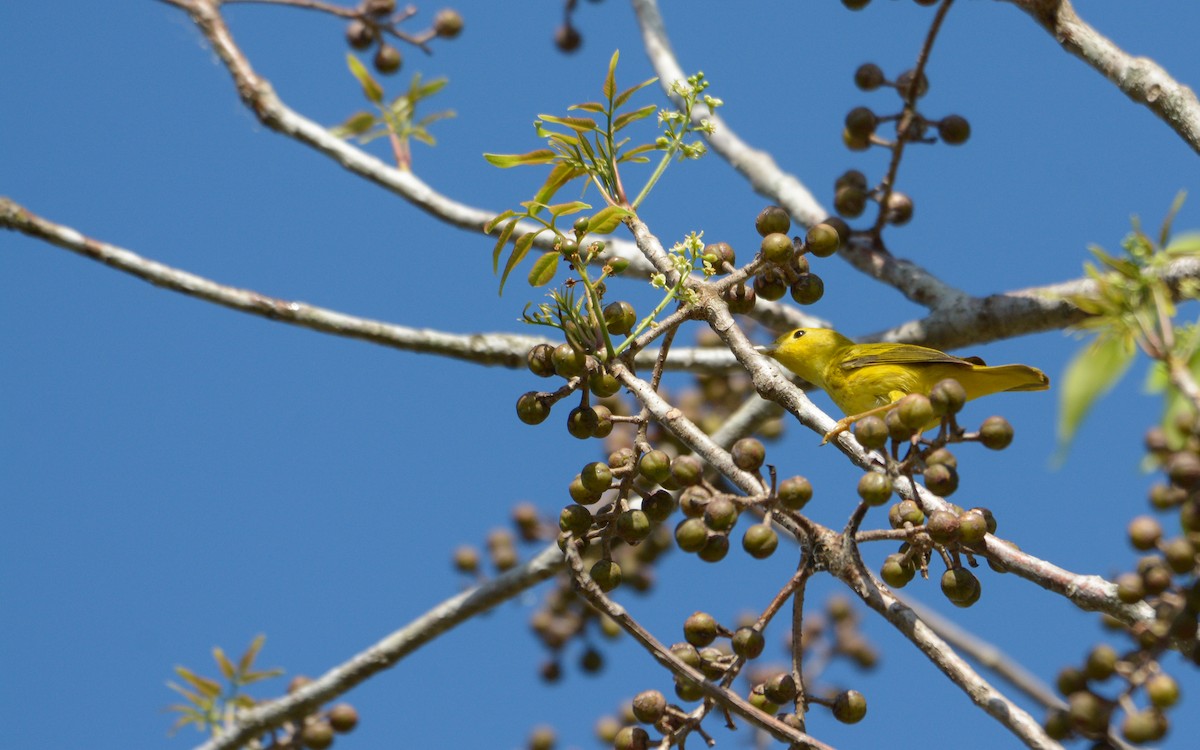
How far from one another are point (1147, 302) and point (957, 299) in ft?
11.6

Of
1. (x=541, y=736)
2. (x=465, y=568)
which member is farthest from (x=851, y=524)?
(x=541, y=736)

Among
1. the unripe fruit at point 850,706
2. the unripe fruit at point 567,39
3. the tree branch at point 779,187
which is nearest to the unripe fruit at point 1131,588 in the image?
the unripe fruit at point 850,706

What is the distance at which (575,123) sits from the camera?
11.1 feet

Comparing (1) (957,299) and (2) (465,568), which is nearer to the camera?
(1) (957,299)

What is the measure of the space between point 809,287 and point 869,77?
283cm

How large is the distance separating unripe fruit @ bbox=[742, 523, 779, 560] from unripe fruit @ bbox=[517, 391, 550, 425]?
2.27 feet

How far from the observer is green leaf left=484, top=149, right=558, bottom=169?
11.6ft

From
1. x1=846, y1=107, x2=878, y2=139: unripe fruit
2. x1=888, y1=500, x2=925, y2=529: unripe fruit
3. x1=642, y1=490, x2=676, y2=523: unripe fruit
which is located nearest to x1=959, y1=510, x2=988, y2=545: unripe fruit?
x1=888, y1=500, x2=925, y2=529: unripe fruit

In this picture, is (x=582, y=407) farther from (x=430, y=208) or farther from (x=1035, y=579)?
(x=430, y=208)

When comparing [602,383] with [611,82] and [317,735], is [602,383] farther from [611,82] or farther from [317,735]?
[317,735]

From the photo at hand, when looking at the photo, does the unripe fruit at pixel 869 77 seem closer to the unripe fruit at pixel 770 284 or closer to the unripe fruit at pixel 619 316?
the unripe fruit at pixel 770 284

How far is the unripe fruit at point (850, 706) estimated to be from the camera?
10.1 ft

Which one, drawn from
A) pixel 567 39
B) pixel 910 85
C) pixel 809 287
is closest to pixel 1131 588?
pixel 809 287

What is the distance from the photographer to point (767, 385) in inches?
128
